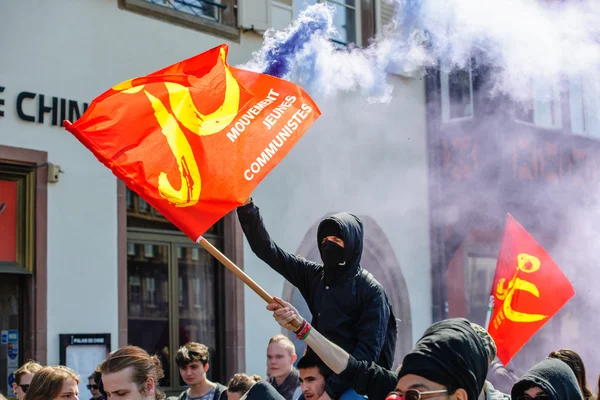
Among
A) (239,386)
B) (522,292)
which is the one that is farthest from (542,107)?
(239,386)

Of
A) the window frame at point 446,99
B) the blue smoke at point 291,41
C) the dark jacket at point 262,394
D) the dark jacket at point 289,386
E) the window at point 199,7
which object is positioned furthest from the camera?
the window frame at point 446,99

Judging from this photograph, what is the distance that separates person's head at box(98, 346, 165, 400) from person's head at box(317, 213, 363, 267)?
945 mm

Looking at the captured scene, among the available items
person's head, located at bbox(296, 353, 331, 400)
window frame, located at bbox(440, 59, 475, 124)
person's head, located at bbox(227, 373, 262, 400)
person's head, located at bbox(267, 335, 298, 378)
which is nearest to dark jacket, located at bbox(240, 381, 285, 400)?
person's head, located at bbox(296, 353, 331, 400)

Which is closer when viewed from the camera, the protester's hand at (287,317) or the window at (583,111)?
the protester's hand at (287,317)

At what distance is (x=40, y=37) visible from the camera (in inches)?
396

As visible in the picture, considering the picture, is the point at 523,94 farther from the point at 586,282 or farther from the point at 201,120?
the point at 201,120

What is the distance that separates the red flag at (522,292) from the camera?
359 inches

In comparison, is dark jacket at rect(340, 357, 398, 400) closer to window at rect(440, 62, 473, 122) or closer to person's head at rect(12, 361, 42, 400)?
person's head at rect(12, 361, 42, 400)

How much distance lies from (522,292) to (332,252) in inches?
193

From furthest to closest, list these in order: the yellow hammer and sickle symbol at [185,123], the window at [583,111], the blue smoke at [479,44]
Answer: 1. the window at [583,111]
2. the blue smoke at [479,44]
3. the yellow hammer and sickle symbol at [185,123]

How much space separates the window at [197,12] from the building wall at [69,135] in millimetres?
265

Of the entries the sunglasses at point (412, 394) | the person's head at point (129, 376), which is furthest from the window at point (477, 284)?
the sunglasses at point (412, 394)

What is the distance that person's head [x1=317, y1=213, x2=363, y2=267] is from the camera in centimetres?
478

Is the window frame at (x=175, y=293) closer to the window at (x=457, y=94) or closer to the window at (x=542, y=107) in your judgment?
the window at (x=457, y=94)
